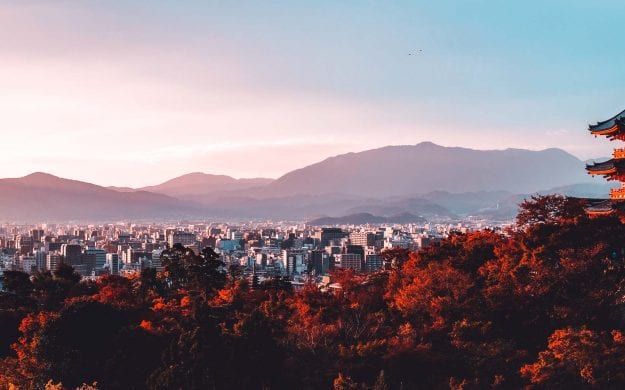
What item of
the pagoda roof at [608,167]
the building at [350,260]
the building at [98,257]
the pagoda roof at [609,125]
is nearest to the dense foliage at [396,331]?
the pagoda roof at [608,167]

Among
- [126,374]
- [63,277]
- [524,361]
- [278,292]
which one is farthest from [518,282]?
[63,277]

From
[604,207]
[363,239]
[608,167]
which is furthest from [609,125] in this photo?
[363,239]

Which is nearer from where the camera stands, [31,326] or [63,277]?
[31,326]

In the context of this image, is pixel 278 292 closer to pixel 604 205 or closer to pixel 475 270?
pixel 475 270

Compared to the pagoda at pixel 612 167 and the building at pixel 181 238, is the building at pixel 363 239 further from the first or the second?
the pagoda at pixel 612 167

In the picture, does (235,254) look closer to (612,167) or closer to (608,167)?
(608,167)

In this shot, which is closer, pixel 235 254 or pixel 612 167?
pixel 612 167

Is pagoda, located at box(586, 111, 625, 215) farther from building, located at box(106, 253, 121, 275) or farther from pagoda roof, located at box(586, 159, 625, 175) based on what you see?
building, located at box(106, 253, 121, 275)
